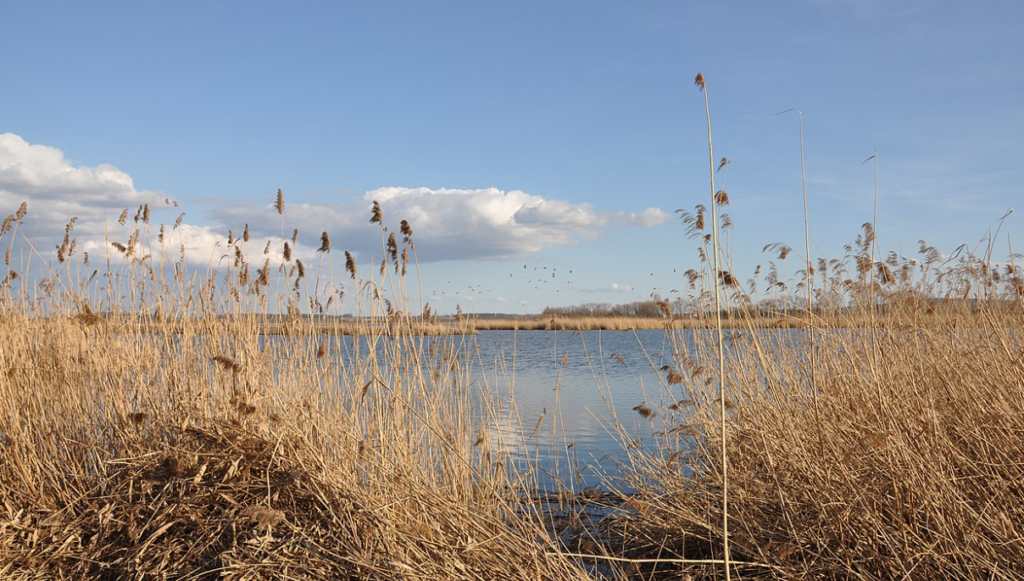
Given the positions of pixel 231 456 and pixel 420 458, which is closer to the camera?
pixel 231 456

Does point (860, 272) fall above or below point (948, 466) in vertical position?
above

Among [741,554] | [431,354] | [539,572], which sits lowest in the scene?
[741,554]

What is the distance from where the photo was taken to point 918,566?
2730mm

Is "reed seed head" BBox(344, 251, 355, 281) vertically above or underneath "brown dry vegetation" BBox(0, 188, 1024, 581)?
above

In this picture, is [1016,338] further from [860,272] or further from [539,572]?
[539,572]

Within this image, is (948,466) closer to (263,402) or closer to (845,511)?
(845,511)

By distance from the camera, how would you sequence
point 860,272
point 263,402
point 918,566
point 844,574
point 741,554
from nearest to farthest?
point 918,566 → point 844,574 → point 741,554 → point 263,402 → point 860,272

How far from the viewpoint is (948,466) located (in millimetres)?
2902

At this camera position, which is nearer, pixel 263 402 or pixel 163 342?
pixel 263 402

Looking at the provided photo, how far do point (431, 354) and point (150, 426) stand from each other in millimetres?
1628

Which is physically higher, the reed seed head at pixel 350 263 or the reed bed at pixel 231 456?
the reed seed head at pixel 350 263

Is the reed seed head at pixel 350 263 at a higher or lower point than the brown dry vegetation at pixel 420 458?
higher

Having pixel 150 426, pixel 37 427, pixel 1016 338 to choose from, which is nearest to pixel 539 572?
pixel 150 426

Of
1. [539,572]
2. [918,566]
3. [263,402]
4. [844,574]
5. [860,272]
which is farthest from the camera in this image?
[860,272]
